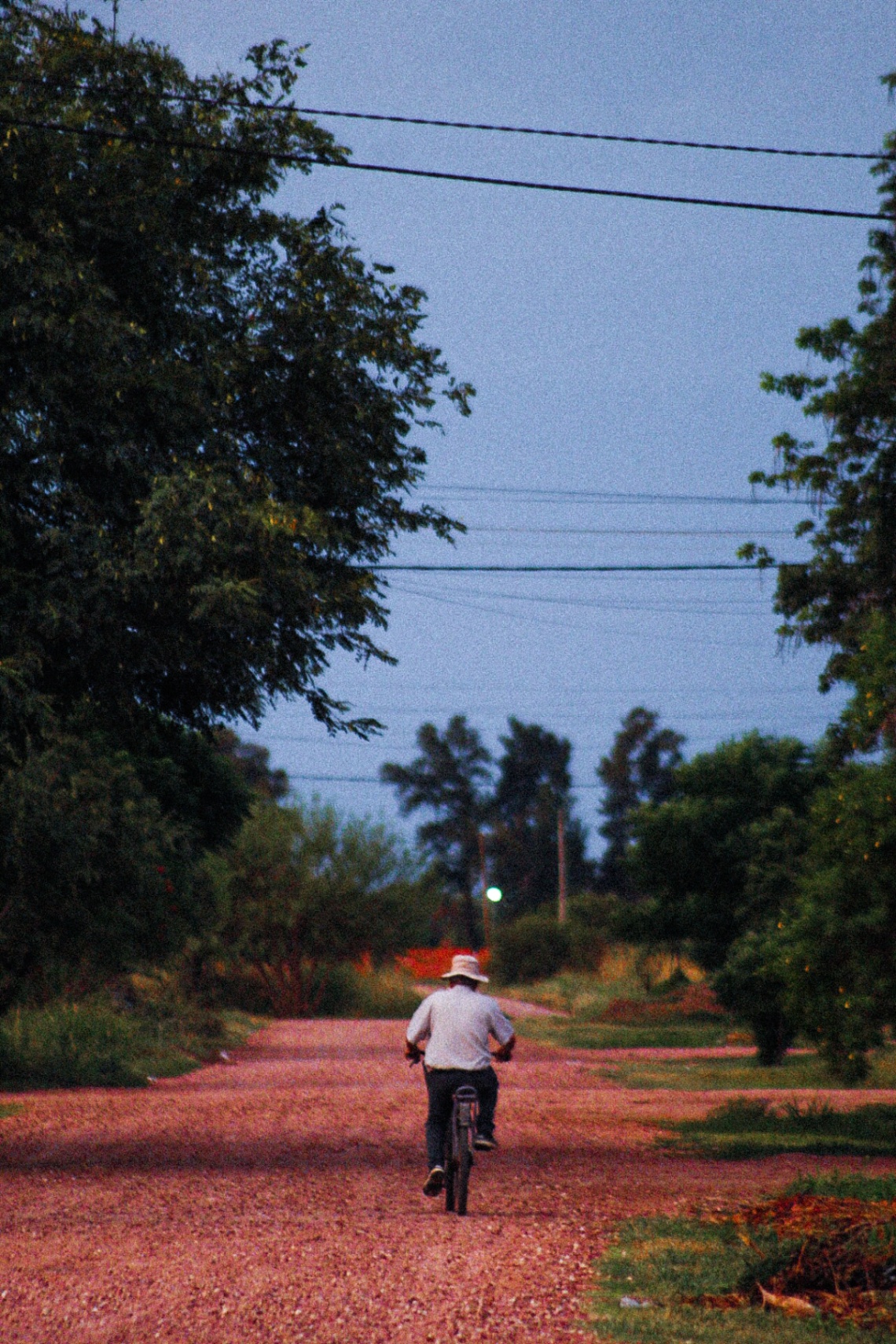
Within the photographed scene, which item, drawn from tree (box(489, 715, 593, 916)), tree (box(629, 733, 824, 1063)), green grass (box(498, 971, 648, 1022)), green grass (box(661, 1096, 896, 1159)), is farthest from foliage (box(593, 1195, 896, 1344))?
tree (box(489, 715, 593, 916))

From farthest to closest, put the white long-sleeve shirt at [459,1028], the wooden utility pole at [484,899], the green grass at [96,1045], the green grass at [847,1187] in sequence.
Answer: the wooden utility pole at [484,899] → the green grass at [96,1045] → the white long-sleeve shirt at [459,1028] → the green grass at [847,1187]

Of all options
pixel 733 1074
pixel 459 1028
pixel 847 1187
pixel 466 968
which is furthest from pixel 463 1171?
pixel 733 1074

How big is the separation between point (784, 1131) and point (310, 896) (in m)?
32.1

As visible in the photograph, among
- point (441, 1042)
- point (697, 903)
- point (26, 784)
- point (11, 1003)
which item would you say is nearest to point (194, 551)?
point (441, 1042)

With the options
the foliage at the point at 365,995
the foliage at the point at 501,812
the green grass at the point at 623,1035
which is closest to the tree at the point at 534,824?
the foliage at the point at 501,812

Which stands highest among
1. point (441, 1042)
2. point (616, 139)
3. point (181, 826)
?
point (616, 139)

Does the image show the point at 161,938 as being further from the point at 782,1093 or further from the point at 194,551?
the point at 194,551

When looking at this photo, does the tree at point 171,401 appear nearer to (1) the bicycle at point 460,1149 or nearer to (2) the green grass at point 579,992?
(1) the bicycle at point 460,1149

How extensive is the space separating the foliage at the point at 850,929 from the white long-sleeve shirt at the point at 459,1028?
4.97 metres

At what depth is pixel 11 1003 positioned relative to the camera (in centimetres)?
2562

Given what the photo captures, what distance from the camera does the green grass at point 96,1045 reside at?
76.0 ft

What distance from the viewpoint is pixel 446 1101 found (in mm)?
10391

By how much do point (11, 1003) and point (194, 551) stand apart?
636 inches

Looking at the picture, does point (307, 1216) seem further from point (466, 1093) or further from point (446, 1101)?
point (466, 1093)
